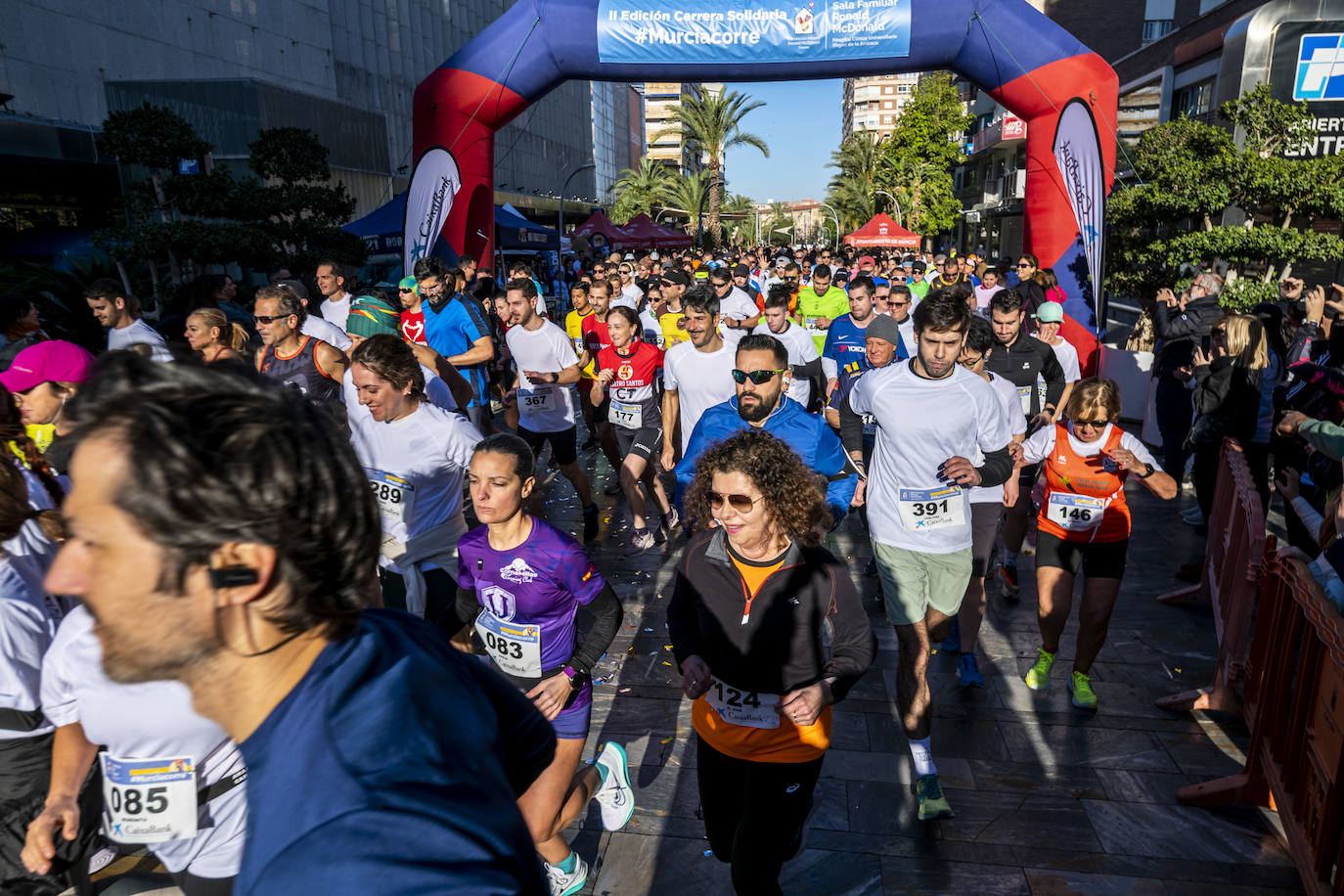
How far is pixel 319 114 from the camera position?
22.6 meters

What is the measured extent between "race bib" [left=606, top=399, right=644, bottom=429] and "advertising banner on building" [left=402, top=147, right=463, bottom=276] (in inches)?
234

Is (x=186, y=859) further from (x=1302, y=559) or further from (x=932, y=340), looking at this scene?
(x=1302, y=559)

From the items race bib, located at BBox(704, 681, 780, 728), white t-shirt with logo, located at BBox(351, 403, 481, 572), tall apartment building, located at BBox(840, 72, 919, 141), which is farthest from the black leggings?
tall apartment building, located at BBox(840, 72, 919, 141)

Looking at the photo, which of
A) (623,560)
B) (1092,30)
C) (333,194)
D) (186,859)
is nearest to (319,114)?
(333,194)

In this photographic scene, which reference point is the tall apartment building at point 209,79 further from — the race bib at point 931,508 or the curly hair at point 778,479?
the curly hair at point 778,479

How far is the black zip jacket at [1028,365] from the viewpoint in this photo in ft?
20.3

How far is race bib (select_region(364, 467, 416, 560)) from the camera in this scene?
3.98m

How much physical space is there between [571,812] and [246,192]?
14.0m

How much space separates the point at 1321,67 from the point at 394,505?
17.8m

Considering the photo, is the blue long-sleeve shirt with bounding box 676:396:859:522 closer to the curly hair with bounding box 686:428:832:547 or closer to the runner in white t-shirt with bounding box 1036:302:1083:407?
the curly hair with bounding box 686:428:832:547

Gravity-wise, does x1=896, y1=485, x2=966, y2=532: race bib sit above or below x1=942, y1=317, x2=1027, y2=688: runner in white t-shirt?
above

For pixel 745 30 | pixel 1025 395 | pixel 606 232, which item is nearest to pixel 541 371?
pixel 1025 395

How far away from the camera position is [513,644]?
308 centimetres

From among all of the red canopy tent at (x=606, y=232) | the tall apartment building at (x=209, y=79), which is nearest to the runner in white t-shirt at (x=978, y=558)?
the tall apartment building at (x=209, y=79)
